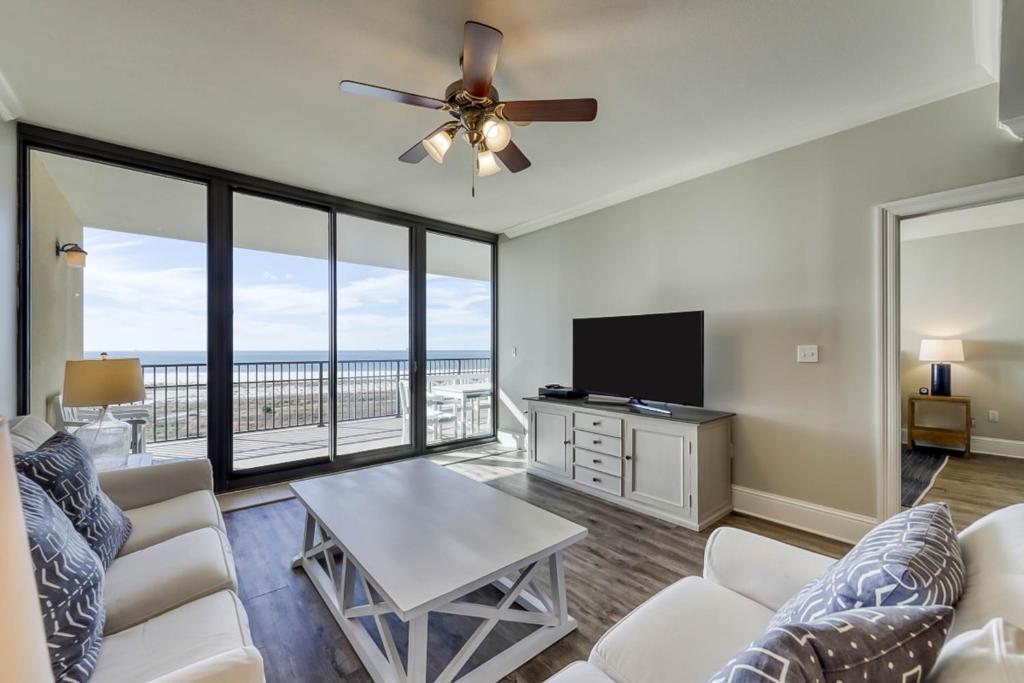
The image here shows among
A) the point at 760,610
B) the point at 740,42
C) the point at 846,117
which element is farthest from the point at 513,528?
the point at 846,117

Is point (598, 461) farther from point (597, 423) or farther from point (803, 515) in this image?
point (803, 515)

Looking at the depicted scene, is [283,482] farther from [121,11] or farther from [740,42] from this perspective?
[740,42]

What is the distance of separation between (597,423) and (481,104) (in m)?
2.41

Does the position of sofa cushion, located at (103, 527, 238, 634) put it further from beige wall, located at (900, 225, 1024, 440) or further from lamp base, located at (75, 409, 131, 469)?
beige wall, located at (900, 225, 1024, 440)

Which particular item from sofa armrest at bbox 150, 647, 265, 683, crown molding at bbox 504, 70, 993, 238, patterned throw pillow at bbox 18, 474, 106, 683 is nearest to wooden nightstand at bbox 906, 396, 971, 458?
crown molding at bbox 504, 70, 993, 238

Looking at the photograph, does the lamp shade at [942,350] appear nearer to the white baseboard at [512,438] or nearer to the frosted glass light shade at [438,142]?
the white baseboard at [512,438]

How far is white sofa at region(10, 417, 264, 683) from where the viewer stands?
101 cm

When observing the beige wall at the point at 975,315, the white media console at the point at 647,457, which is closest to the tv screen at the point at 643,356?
the white media console at the point at 647,457

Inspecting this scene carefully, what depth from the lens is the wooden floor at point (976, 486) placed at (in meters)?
2.92

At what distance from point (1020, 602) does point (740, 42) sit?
2143 millimetres

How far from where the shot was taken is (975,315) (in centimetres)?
431

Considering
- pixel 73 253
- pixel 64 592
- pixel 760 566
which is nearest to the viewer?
pixel 64 592

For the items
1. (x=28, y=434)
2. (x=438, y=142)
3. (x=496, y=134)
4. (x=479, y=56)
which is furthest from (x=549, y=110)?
(x=28, y=434)

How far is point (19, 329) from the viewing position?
2574mm
